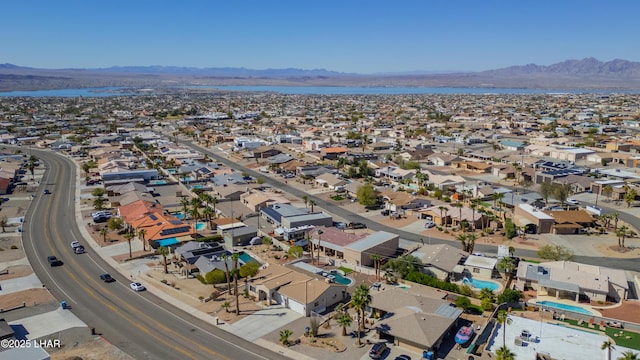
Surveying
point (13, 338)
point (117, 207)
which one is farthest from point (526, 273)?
point (117, 207)

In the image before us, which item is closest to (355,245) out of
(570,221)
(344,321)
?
(344,321)

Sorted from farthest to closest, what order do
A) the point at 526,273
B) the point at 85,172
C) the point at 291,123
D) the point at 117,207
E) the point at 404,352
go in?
1. the point at 291,123
2. the point at 85,172
3. the point at 117,207
4. the point at 526,273
5. the point at 404,352

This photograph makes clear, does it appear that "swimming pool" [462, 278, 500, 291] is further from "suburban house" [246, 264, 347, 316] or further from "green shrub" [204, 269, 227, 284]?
"green shrub" [204, 269, 227, 284]

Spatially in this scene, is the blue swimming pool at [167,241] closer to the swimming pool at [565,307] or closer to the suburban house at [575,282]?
the suburban house at [575,282]

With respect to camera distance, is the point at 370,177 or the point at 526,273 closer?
the point at 526,273

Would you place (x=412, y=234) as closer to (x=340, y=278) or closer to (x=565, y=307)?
(x=340, y=278)

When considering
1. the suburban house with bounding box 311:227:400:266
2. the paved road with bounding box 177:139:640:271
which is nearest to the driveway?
the suburban house with bounding box 311:227:400:266

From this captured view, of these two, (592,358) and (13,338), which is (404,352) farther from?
(13,338)

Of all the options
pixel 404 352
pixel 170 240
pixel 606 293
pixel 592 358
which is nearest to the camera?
pixel 592 358
